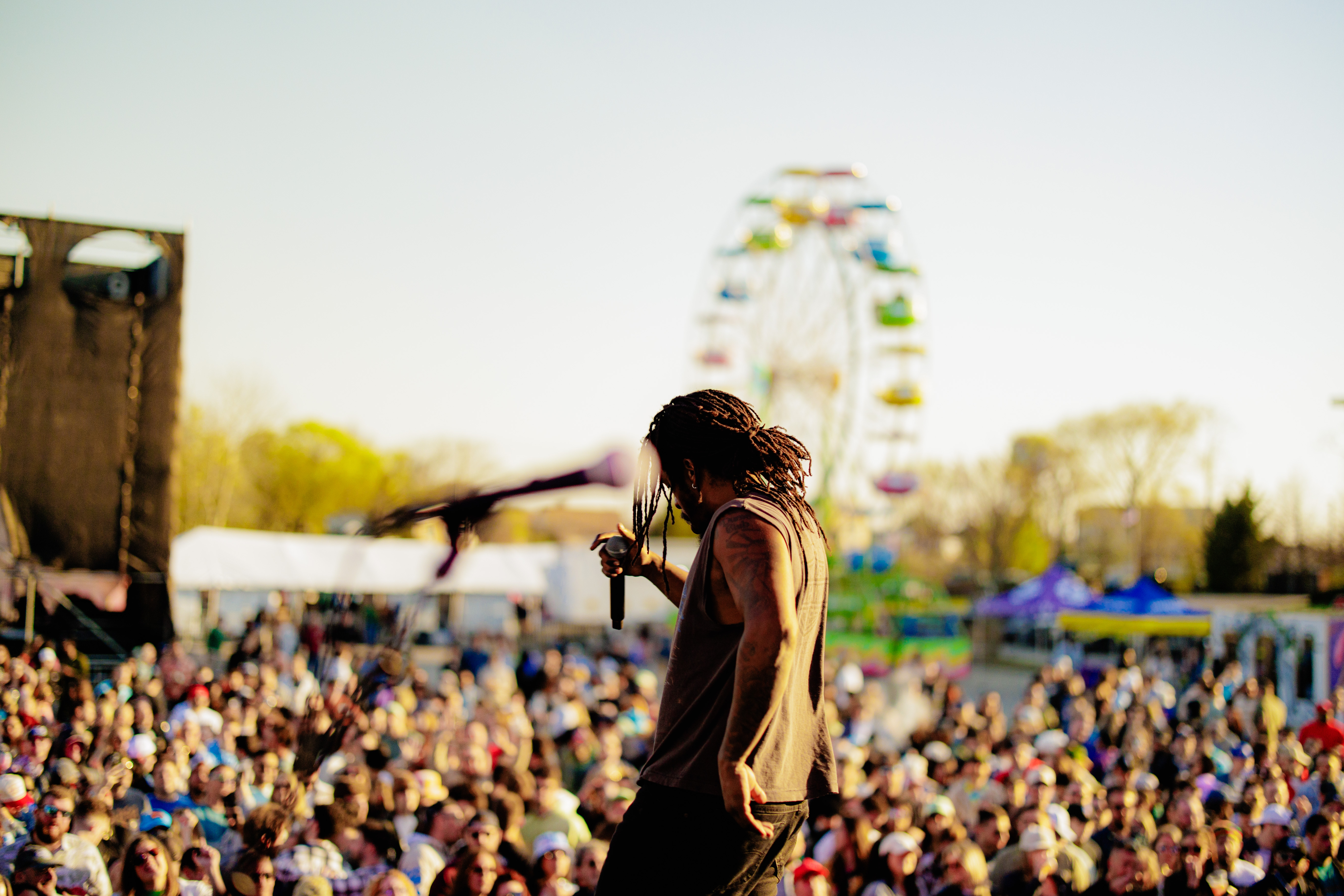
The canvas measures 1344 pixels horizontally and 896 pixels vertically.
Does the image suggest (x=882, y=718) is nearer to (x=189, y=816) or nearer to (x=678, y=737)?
(x=189, y=816)

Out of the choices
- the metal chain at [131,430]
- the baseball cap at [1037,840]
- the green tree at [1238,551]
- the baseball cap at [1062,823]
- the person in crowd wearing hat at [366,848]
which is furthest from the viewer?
the green tree at [1238,551]

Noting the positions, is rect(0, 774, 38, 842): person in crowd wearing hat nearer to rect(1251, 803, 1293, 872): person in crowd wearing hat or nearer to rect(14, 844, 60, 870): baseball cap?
rect(14, 844, 60, 870): baseball cap

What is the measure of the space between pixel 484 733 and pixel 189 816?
293 centimetres

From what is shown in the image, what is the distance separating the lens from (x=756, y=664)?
217 cm

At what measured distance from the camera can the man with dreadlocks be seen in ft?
7.19

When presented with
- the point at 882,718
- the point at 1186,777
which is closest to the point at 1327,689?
the point at 882,718

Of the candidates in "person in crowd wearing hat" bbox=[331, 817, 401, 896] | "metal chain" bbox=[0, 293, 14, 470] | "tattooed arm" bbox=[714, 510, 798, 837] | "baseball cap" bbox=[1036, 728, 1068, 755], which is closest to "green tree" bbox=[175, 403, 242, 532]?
"metal chain" bbox=[0, 293, 14, 470]

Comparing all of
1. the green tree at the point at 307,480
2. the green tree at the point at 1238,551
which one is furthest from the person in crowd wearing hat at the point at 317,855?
the green tree at the point at 1238,551

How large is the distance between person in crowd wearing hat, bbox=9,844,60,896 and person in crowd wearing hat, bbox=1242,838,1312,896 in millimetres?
5420

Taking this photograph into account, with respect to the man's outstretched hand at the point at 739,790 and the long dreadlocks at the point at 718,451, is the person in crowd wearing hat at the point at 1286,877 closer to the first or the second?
the long dreadlocks at the point at 718,451

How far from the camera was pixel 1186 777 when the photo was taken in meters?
7.75

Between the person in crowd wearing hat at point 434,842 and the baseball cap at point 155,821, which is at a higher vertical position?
the baseball cap at point 155,821

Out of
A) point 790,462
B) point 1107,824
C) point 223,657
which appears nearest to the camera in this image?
point 790,462

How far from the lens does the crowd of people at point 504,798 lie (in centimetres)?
465
